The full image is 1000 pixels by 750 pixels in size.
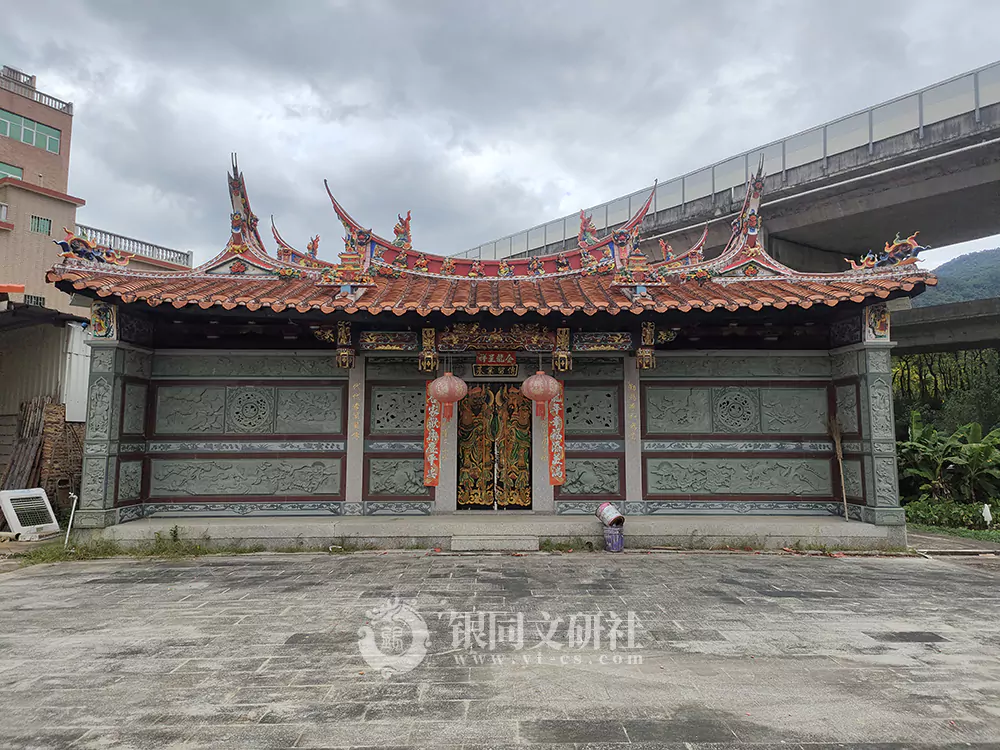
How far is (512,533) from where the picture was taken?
747cm

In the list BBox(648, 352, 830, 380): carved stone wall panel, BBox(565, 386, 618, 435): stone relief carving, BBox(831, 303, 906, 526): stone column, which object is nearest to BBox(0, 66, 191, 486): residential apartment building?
BBox(565, 386, 618, 435): stone relief carving

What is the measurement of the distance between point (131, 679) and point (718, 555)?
6231 mm

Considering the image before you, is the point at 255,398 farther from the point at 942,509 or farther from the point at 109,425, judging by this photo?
the point at 942,509

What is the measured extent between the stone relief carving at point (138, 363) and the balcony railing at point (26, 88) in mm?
26563

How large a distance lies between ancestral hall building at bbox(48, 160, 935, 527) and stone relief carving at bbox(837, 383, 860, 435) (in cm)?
3

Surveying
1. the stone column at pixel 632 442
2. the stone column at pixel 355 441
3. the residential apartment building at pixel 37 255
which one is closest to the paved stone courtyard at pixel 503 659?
the stone column at pixel 355 441

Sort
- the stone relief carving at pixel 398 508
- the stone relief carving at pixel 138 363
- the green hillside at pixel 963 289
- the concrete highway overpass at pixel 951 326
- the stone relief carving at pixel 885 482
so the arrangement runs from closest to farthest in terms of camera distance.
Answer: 1. the stone relief carving at pixel 885 482
2. the stone relief carving at pixel 138 363
3. the stone relief carving at pixel 398 508
4. the concrete highway overpass at pixel 951 326
5. the green hillside at pixel 963 289

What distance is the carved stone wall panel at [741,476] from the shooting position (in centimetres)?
814

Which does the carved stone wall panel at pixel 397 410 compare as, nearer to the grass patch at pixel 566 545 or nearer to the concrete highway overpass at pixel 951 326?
the grass patch at pixel 566 545

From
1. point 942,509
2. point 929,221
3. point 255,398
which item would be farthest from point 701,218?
point 255,398

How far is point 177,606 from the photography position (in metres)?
5.09

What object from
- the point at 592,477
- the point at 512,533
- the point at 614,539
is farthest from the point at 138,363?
the point at 614,539

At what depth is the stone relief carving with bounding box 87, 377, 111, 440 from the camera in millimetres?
7270

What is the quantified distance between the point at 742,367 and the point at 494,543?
14.3 ft
